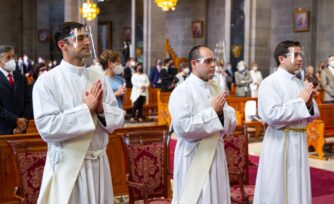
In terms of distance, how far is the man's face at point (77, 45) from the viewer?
3500mm

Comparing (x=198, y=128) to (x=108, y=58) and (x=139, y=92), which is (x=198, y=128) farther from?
(x=139, y=92)

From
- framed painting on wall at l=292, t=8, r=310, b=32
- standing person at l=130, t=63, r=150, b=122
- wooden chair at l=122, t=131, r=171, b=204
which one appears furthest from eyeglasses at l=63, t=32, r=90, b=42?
framed painting on wall at l=292, t=8, r=310, b=32

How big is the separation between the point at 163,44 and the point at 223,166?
1584 centimetres

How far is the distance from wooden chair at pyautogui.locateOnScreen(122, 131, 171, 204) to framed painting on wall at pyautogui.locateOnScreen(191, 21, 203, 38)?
2171cm

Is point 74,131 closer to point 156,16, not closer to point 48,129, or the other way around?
point 48,129

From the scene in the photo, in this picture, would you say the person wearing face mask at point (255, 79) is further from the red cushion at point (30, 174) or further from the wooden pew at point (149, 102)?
the red cushion at point (30, 174)

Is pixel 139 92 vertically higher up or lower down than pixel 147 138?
lower down

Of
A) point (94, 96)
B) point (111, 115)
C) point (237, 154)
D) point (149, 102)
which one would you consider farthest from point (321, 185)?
point (149, 102)

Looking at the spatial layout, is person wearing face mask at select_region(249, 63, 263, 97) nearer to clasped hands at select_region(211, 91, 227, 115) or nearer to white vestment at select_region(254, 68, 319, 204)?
white vestment at select_region(254, 68, 319, 204)

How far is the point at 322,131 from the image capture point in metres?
9.88

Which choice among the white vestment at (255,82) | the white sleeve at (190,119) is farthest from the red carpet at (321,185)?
the white vestment at (255,82)

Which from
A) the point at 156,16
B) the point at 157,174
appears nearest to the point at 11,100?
the point at 157,174

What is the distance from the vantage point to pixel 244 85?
53.0ft

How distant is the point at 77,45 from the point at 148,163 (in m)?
1.81
